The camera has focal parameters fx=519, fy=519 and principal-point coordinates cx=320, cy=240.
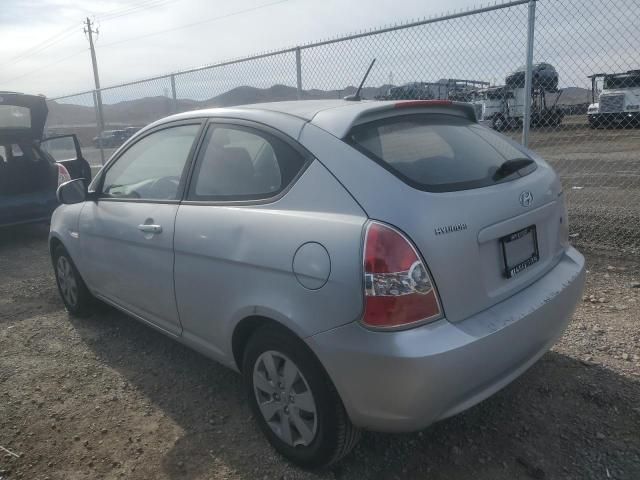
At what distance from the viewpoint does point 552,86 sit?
21.0ft

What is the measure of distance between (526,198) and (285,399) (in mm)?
1466

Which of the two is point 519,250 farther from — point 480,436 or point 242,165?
point 242,165

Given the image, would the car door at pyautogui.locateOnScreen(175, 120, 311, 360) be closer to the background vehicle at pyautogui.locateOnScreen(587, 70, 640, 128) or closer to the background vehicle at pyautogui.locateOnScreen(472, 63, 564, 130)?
the background vehicle at pyautogui.locateOnScreen(472, 63, 564, 130)

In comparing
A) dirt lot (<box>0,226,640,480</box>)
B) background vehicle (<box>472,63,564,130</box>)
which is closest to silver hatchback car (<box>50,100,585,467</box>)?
dirt lot (<box>0,226,640,480</box>)

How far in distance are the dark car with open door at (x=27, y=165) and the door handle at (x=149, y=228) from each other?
4277mm

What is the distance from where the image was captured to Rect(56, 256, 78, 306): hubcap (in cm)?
Answer: 434

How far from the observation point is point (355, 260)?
1.99 m

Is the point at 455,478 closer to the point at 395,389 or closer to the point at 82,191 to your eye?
the point at 395,389

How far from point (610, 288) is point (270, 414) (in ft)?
10.2

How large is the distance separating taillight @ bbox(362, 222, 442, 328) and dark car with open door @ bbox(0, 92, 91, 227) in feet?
19.4

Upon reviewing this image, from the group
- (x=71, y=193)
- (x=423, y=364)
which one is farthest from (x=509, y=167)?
(x=71, y=193)

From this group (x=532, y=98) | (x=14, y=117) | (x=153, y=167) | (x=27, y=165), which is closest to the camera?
(x=153, y=167)

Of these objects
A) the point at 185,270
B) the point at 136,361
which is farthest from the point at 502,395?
the point at 136,361

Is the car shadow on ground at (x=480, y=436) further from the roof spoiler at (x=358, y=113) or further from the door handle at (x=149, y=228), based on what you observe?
the roof spoiler at (x=358, y=113)
